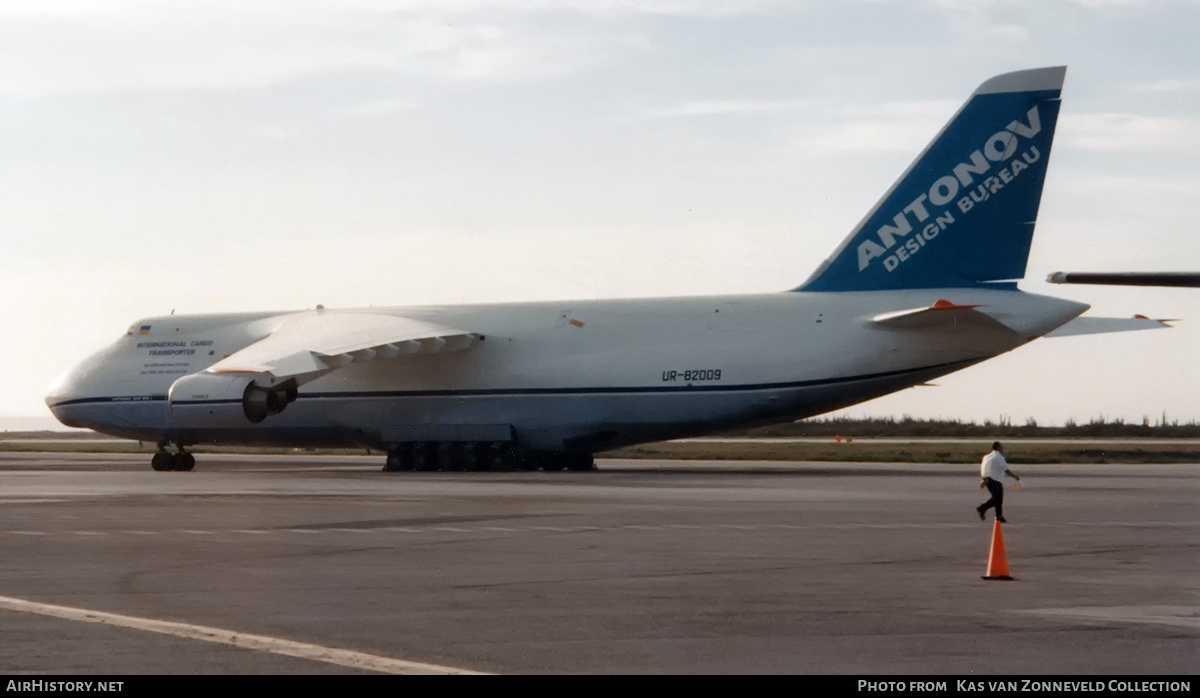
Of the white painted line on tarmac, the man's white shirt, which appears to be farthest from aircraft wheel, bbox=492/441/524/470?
the white painted line on tarmac

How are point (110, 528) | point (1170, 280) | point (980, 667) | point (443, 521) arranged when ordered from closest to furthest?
point (980, 667), point (1170, 280), point (110, 528), point (443, 521)

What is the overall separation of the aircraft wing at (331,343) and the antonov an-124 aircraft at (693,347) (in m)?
→ 0.07

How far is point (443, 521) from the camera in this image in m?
23.1

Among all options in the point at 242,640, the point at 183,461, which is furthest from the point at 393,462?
the point at 242,640

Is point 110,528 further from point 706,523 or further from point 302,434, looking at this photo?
point 302,434

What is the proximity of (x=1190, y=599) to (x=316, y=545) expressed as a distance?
9853mm

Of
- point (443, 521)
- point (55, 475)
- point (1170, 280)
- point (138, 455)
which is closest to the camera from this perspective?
point (1170, 280)

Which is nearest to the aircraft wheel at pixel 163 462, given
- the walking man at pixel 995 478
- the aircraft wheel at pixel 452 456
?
the aircraft wheel at pixel 452 456

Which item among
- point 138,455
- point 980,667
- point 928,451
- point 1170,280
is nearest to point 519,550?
point 1170,280

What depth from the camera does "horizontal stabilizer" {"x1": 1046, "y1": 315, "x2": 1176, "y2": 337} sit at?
40688 millimetres

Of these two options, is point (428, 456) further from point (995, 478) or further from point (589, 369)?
point (995, 478)

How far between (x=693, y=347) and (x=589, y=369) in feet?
9.96

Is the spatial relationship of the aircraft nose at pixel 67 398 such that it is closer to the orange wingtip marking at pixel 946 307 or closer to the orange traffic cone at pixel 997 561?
the orange wingtip marking at pixel 946 307

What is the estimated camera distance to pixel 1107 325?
4119cm
